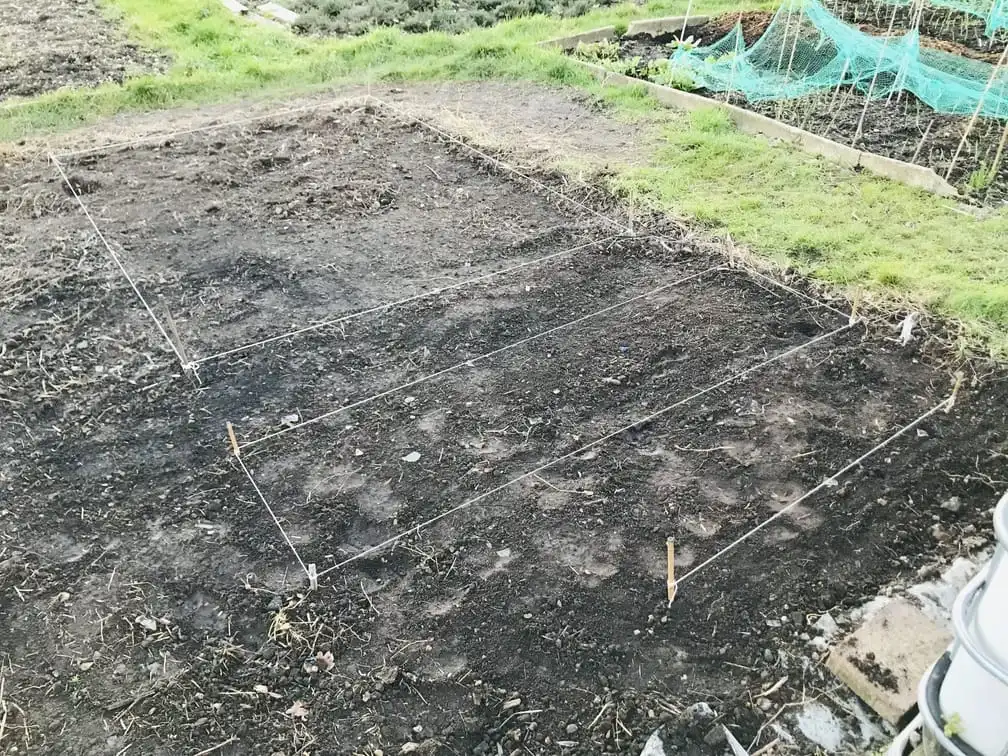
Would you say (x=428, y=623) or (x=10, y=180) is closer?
(x=428, y=623)

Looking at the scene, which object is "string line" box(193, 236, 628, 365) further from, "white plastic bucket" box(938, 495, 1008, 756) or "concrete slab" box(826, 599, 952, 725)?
"white plastic bucket" box(938, 495, 1008, 756)

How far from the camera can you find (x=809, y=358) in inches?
154

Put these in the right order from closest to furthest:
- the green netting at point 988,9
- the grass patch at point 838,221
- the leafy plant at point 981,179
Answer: the grass patch at point 838,221
the leafy plant at point 981,179
the green netting at point 988,9

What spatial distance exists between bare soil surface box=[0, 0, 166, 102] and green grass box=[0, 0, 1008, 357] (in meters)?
0.34

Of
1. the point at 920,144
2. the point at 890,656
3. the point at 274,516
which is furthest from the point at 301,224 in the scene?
the point at 920,144

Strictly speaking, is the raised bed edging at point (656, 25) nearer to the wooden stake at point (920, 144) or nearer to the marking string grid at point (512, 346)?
the wooden stake at point (920, 144)

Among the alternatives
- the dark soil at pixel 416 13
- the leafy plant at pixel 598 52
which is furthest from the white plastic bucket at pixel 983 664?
the dark soil at pixel 416 13

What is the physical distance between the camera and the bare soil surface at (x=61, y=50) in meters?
7.60

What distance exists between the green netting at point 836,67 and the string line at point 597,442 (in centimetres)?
335

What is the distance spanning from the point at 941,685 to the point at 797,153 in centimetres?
503

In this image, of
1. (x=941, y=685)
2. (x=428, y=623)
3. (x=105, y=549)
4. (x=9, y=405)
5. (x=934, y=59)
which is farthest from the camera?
(x=934, y=59)

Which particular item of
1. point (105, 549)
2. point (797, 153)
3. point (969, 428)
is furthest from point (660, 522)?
point (797, 153)

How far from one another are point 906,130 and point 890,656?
5.41m

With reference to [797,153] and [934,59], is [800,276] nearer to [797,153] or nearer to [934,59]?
[797,153]
